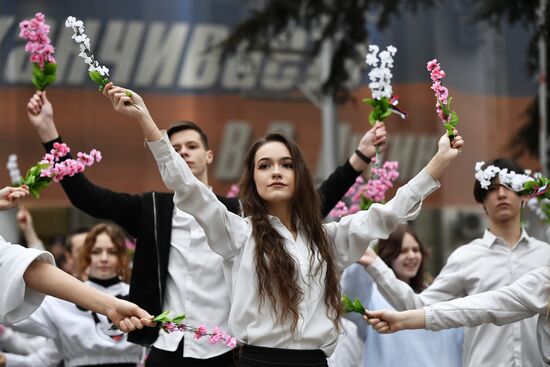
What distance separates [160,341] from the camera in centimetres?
484

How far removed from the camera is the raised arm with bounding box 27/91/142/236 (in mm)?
4820

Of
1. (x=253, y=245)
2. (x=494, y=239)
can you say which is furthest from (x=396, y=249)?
(x=253, y=245)

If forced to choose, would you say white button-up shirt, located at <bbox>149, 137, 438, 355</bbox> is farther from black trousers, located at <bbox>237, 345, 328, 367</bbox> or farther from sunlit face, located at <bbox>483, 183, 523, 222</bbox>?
sunlit face, located at <bbox>483, 183, 523, 222</bbox>

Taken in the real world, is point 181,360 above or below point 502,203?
below

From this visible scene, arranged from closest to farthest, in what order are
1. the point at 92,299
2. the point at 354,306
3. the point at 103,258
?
1. the point at 92,299
2. the point at 354,306
3. the point at 103,258

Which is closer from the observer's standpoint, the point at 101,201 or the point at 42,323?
the point at 101,201

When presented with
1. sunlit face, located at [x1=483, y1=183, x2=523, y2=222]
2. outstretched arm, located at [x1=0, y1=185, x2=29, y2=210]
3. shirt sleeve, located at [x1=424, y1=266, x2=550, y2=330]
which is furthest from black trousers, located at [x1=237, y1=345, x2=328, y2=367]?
sunlit face, located at [x1=483, y1=183, x2=523, y2=222]

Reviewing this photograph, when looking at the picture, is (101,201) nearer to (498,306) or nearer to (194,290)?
(194,290)

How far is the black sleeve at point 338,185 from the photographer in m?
4.98

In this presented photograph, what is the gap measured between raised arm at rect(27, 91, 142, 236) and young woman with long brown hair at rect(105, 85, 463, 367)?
0.84m

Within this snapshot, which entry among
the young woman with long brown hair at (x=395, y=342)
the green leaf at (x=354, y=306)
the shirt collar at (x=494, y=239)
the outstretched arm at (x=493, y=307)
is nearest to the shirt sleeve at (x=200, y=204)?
the green leaf at (x=354, y=306)

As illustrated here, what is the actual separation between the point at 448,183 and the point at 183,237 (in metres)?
6.53

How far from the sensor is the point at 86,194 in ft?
15.9

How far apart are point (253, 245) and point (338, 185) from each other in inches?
38.6
